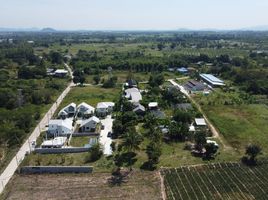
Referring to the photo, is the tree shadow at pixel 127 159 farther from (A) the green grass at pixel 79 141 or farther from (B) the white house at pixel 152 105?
(B) the white house at pixel 152 105

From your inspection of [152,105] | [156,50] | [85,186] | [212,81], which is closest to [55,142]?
[85,186]

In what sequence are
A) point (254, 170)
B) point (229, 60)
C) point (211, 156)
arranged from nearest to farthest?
point (254, 170) < point (211, 156) < point (229, 60)

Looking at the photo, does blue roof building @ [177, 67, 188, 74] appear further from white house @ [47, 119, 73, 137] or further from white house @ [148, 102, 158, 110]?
white house @ [47, 119, 73, 137]

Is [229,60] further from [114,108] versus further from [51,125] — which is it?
[51,125]

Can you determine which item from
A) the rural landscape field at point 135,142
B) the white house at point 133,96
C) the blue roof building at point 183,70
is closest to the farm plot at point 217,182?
the rural landscape field at point 135,142

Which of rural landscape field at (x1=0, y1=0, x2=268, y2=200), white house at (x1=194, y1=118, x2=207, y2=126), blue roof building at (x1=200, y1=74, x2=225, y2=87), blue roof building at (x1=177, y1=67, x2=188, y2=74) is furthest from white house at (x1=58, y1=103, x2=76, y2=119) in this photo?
blue roof building at (x1=177, y1=67, x2=188, y2=74)

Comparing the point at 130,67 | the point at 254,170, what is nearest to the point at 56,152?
the point at 254,170

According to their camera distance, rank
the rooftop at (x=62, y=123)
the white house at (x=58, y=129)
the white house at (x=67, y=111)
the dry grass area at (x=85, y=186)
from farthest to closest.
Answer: the white house at (x=67, y=111)
the rooftop at (x=62, y=123)
the white house at (x=58, y=129)
the dry grass area at (x=85, y=186)
